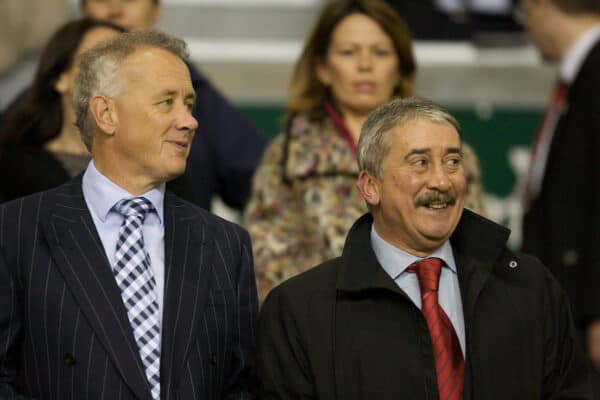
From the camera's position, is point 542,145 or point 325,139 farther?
point 542,145

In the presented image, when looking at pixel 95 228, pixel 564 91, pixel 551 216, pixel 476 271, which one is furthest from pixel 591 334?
pixel 95 228

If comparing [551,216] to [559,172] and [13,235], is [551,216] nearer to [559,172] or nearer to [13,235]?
[559,172]

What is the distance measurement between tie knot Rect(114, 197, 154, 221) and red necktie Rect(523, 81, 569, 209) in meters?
2.40

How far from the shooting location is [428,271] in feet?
14.1

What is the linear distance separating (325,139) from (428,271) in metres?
1.59

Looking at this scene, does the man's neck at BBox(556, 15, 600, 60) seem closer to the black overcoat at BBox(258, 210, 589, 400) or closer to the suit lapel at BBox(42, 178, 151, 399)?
the black overcoat at BBox(258, 210, 589, 400)

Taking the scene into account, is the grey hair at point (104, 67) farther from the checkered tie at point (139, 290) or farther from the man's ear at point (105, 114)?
the checkered tie at point (139, 290)

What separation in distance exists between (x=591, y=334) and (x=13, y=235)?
2476 mm

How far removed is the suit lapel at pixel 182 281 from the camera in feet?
13.6

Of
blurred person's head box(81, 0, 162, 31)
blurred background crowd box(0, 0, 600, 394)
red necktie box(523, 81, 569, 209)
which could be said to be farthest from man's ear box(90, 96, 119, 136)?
red necktie box(523, 81, 569, 209)

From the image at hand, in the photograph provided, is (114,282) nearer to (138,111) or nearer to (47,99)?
(138,111)

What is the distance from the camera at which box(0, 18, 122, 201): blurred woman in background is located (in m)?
5.24

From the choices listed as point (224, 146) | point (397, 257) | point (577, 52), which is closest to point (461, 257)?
point (397, 257)

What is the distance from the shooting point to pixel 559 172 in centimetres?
606
